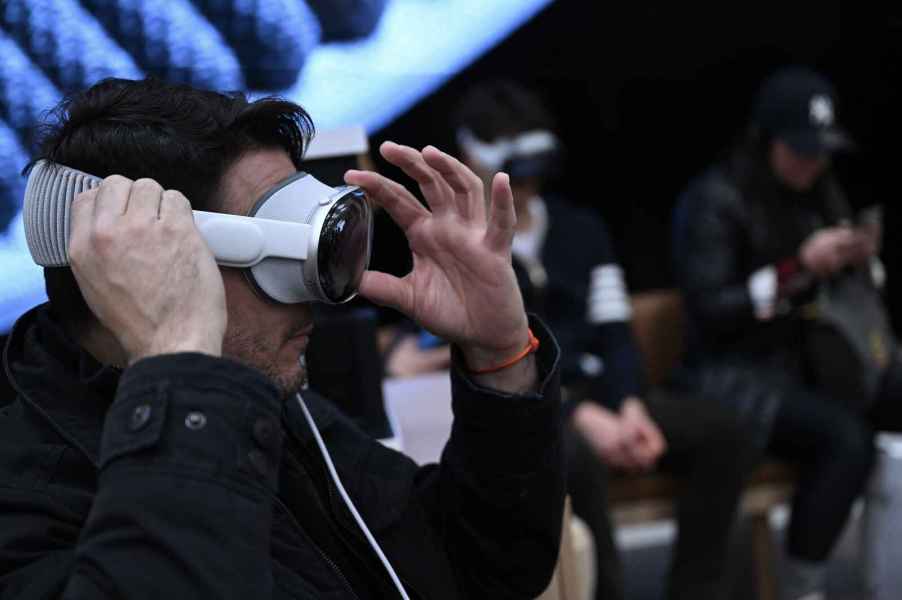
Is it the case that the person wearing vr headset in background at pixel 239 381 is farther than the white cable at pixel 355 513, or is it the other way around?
the white cable at pixel 355 513

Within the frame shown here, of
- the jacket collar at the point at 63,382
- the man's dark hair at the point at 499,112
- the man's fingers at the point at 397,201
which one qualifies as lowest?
the man's dark hair at the point at 499,112

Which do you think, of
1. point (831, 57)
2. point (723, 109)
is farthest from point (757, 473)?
point (831, 57)

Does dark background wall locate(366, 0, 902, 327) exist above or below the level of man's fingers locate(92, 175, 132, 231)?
below

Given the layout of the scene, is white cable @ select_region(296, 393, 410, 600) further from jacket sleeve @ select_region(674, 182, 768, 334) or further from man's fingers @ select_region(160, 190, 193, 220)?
jacket sleeve @ select_region(674, 182, 768, 334)

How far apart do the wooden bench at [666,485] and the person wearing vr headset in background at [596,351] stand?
0.19 feet

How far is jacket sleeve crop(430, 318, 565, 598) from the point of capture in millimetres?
1190

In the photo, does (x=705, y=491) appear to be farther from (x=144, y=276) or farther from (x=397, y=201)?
(x=144, y=276)

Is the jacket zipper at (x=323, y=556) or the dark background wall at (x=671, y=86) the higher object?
the jacket zipper at (x=323, y=556)

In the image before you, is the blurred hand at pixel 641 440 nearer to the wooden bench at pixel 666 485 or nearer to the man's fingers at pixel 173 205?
the wooden bench at pixel 666 485

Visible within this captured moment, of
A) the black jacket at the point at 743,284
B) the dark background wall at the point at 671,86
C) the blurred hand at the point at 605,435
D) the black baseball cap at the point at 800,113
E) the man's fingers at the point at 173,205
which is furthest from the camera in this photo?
the dark background wall at the point at 671,86

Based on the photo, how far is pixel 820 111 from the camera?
2.93 metres

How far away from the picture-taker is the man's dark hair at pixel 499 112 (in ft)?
8.74

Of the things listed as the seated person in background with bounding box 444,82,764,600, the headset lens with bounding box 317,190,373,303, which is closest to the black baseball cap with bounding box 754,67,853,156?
the seated person in background with bounding box 444,82,764,600

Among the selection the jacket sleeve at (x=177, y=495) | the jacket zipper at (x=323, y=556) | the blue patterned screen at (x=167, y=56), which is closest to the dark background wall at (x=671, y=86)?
the blue patterned screen at (x=167, y=56)
